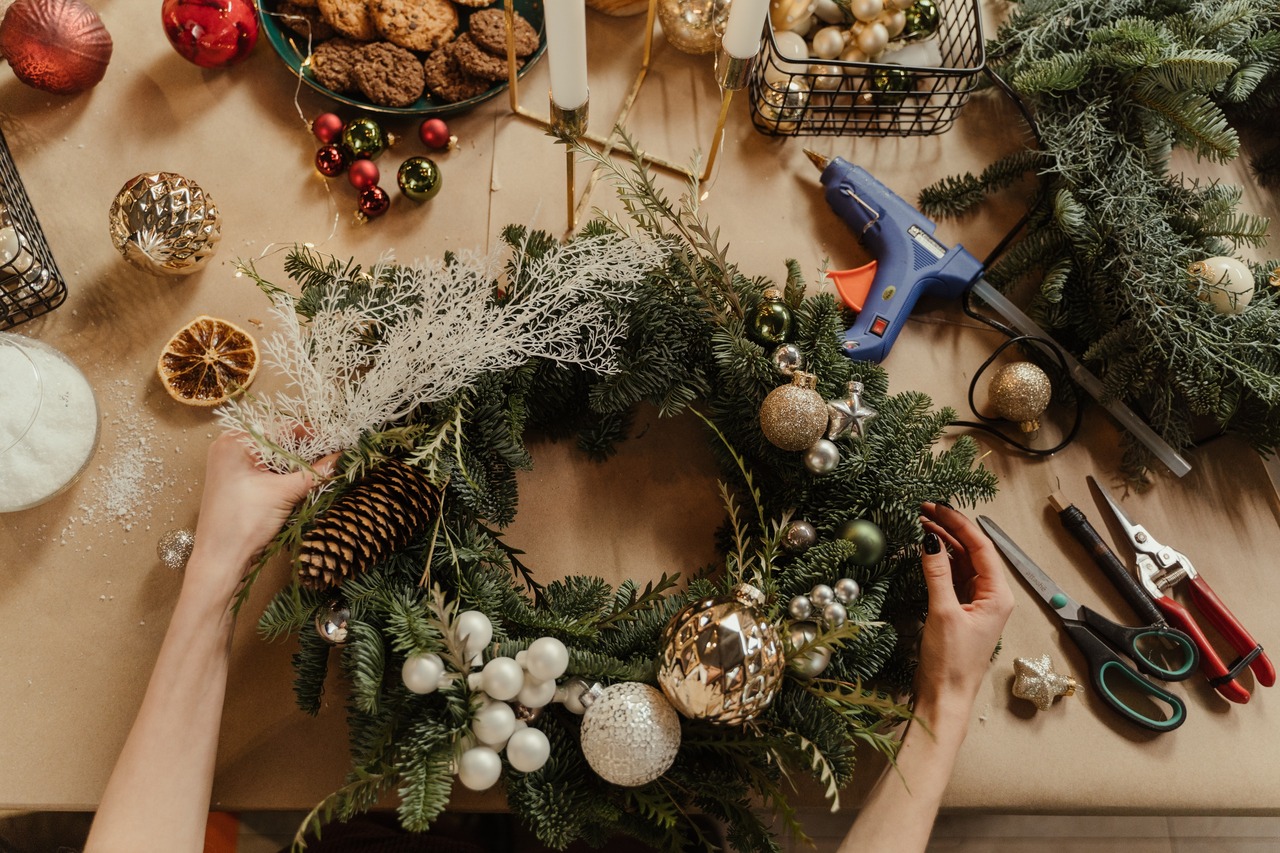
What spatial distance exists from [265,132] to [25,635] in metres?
0.71

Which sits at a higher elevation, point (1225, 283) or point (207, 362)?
point (1225, 283)

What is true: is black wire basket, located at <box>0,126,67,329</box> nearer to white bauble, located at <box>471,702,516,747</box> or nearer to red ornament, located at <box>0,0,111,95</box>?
red ornament, located at <box>0,0,111,95</box>

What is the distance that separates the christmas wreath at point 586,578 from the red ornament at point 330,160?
223 mm

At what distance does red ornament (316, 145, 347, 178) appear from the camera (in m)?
1.06

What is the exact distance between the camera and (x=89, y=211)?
1039 mm

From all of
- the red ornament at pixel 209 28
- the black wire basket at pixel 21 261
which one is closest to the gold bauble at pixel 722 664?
the black wire basket at pixel 21 261

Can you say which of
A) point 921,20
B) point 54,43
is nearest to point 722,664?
point 921,20

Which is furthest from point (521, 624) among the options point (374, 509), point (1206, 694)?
point (1206, 694)

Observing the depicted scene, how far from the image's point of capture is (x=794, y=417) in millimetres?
834

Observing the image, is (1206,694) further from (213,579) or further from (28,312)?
(28,312)

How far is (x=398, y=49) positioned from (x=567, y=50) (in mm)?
459

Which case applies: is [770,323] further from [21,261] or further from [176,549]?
[21,261]

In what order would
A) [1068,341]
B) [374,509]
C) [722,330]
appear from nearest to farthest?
[374,509] → [722,330] → [1068,341]

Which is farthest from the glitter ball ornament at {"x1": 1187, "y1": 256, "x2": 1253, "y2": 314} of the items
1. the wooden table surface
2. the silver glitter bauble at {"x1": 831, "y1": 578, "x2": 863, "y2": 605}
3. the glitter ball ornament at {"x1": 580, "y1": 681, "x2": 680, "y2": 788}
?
the glitter ball ornament at {"x1": 580, "y1": 681, "x2": 680, "y2": 788}
